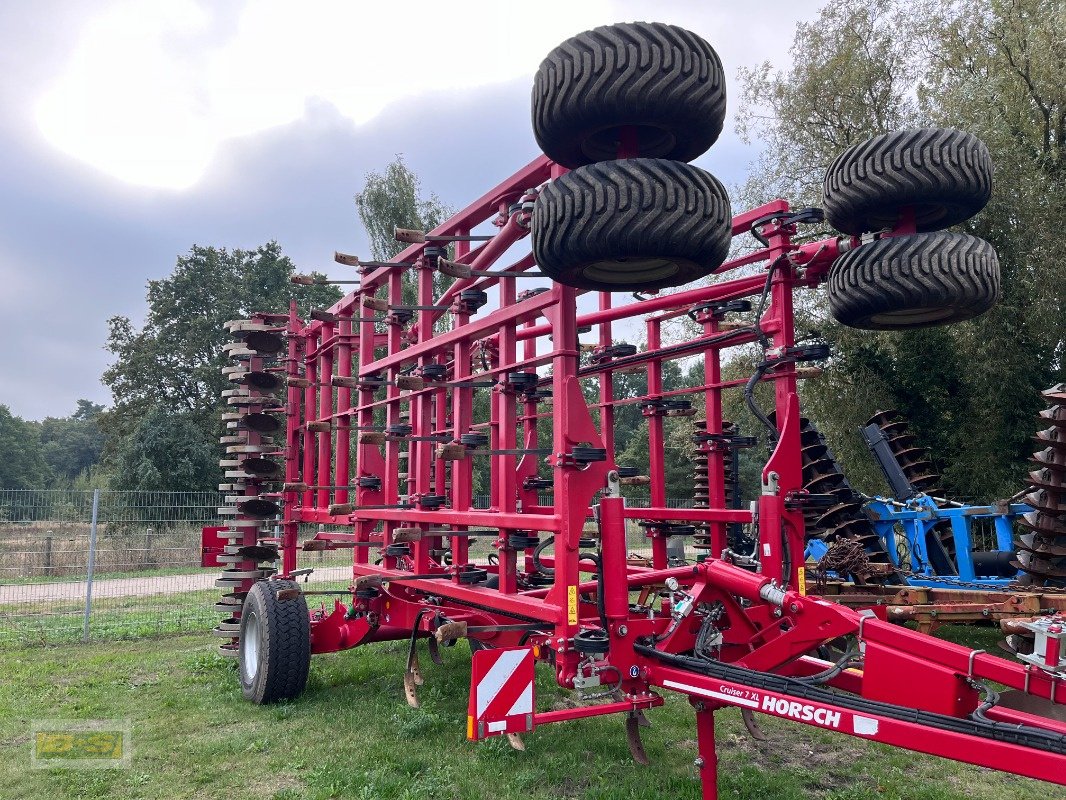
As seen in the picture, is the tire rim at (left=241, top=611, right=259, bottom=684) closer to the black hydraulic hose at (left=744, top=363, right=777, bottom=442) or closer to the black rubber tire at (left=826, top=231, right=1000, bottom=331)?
the black hydraulic hose at (left=744, top=363, right=777, bottom=442)

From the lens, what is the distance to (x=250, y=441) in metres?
8.52

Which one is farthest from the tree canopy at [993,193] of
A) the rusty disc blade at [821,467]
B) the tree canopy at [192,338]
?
the tree canopy at [192,338]

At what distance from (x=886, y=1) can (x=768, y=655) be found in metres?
17.3

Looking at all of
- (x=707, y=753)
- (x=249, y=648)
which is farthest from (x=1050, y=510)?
(x=249, y=648)

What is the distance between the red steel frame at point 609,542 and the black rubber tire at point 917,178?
36.0 inches

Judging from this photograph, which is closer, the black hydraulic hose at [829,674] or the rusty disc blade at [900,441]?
the black hydraulic hose at [829,674]

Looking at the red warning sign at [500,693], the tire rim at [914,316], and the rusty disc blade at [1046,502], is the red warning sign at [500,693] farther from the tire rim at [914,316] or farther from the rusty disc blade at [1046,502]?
the rusty disc blade at [1046,502]

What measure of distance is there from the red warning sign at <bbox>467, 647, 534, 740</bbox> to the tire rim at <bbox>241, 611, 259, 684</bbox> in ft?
11.9

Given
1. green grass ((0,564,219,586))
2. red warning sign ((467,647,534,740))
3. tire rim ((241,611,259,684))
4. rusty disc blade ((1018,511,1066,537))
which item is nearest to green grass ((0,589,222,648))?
green grass ((0,564,219,586))

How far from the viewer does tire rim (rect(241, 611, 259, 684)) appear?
6645 millimetres

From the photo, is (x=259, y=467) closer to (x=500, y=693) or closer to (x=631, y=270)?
(x=500, y=693)

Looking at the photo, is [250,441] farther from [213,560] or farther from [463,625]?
[463,625]

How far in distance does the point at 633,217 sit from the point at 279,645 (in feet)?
14.8
